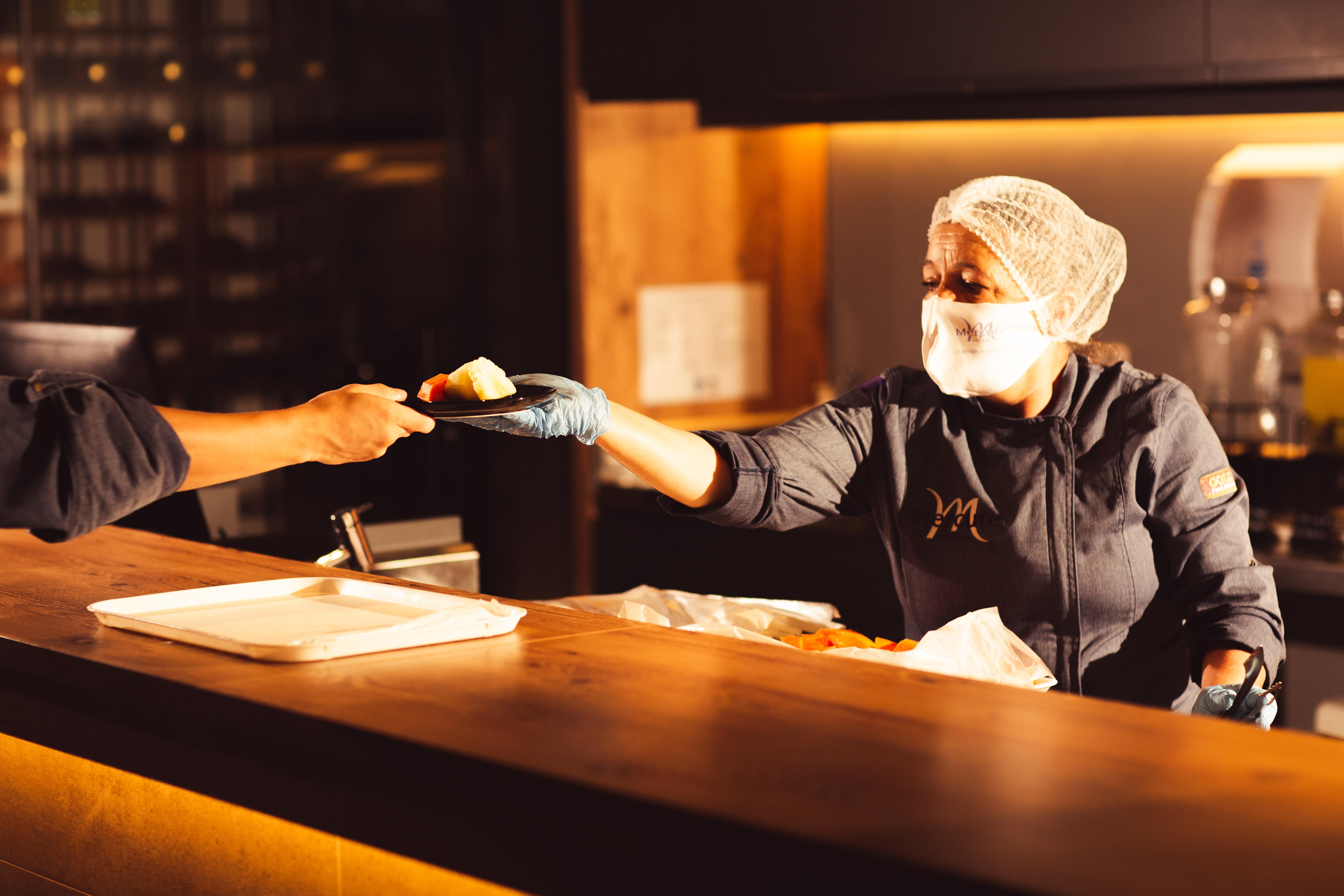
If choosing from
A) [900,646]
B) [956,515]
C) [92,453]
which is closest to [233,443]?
[92,453]

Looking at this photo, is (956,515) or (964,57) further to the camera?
(964,57)

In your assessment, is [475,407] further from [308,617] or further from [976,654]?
[976,654]

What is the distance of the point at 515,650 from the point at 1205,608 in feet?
3.11

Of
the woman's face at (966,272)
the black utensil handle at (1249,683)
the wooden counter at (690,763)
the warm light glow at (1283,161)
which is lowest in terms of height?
the black utensil handle at (1249,683)

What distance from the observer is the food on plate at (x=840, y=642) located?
5.49 feet

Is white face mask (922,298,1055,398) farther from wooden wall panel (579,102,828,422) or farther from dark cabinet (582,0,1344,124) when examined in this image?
wooden wall panel (579,102,828,422)

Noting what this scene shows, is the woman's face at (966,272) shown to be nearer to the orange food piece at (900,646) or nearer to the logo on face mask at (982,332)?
the logo on face mask at (982,332)

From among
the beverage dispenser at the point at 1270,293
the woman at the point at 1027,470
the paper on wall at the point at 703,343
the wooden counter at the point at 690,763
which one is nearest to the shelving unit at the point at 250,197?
the paper on wall at the point at 703,343

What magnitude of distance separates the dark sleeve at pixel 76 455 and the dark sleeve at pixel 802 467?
0.83 m

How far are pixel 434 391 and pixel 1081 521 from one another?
90 centimetres

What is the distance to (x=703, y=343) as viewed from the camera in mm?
4039

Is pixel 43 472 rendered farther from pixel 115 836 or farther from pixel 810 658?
pixel 810 658

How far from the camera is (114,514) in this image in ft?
4.41

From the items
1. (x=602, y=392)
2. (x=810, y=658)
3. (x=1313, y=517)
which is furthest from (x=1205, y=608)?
(x=1313, y=517)
